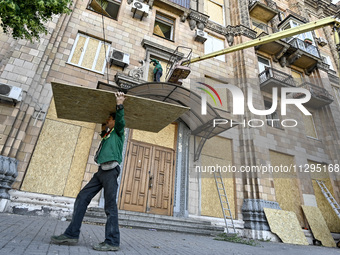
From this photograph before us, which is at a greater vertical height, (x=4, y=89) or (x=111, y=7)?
(x=111, y=7)

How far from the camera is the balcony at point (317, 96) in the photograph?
1378cm

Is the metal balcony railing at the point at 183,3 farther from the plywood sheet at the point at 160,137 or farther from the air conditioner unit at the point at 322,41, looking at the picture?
the air conditioner unit at the point at 322,41

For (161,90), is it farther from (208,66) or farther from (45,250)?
(45,250)

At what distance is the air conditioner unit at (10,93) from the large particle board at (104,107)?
3.59 meters

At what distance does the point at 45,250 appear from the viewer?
228 centimetres

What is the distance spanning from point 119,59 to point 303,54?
42.9ft

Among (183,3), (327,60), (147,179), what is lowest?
(147,179)

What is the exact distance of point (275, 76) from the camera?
43.5 feet

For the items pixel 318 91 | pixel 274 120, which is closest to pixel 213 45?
pixel 274 120

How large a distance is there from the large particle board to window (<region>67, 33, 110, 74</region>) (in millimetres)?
5618

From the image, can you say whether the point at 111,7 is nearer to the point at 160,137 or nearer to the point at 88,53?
the point at 88,53

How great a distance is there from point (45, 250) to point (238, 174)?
8.82 metres

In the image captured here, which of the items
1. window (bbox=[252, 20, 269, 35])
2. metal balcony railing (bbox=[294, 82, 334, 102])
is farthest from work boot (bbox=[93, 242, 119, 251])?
window (bbox=[252, 20, 269, 35])

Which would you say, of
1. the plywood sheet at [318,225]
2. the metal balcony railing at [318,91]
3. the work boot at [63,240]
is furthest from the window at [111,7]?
the plywood sheet at [318,225]
